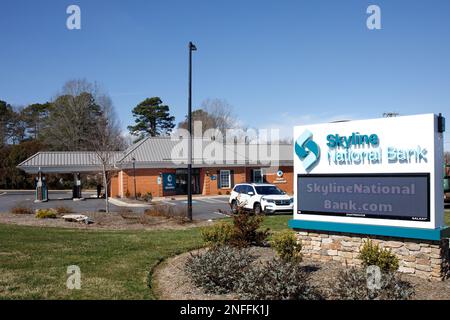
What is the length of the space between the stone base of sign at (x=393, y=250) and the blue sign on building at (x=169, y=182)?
29204 mm

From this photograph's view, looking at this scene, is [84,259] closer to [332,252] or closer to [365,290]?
[332,252]

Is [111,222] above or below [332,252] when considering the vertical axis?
below

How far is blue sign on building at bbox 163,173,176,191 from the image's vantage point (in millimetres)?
38375

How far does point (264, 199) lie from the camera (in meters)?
22.5

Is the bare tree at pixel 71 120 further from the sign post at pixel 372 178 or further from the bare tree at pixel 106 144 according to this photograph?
the sign post at pixel 372 178

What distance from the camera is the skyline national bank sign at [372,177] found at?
8.18 m

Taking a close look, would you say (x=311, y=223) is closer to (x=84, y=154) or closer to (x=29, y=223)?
(x=29, y=223)

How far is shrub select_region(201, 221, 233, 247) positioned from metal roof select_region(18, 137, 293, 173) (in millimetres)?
27722

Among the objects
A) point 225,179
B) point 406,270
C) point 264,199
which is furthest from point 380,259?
point 225,179

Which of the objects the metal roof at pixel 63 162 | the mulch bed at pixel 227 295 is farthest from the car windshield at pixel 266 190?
the metal roof at pixel 63 162

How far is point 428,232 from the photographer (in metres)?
7.94

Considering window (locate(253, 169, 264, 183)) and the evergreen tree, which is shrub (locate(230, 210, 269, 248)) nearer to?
window (locate(253, 169, 264, 183))

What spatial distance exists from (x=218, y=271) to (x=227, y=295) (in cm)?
50
